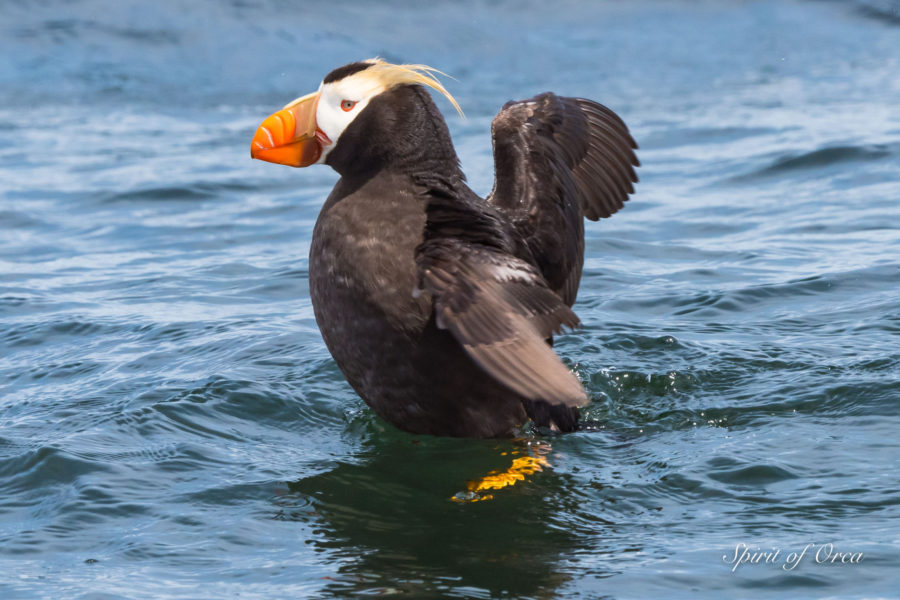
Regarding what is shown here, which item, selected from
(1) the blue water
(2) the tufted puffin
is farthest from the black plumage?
(1) the blue water

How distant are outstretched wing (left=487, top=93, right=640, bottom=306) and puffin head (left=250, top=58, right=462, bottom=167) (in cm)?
70

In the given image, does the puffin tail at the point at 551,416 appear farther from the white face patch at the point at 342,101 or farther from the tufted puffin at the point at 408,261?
the white face patch at the point at 342,101

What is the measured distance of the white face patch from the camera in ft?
13.9

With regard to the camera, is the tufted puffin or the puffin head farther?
the puffin head

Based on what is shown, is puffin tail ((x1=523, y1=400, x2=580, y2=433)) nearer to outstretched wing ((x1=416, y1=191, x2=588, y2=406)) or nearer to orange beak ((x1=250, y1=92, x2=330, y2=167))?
outstretched wing ((x1=416, y1=191, x2=588, y2=406))

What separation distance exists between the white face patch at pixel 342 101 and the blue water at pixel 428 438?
1.24 meters

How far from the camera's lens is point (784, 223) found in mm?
8070

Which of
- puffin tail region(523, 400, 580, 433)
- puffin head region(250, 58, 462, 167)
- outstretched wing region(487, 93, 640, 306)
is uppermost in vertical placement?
puffin head region(250, 58, 462, 167)

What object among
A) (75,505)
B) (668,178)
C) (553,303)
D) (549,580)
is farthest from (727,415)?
(668,178)

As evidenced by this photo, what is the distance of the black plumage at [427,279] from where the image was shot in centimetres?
386

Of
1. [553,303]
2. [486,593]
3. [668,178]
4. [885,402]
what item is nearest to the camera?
[486,593]

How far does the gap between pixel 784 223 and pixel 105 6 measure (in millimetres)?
9286

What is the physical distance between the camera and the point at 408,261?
4105mm

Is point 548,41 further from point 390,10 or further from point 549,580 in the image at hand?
point 549,580
